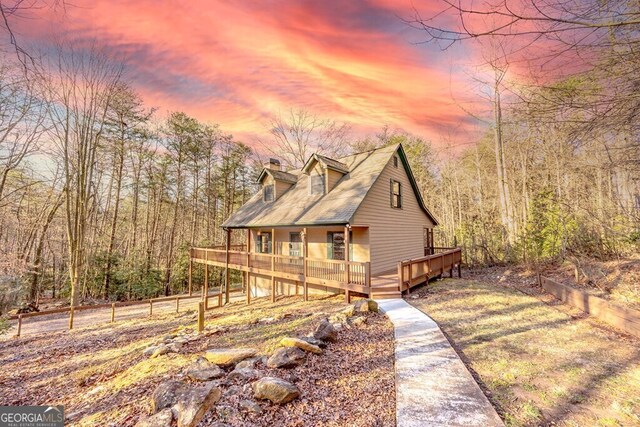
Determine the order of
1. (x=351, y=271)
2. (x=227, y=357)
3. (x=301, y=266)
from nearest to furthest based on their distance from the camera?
(x=227, y=357) → (x=351, y=271) → (x=301, y=266)

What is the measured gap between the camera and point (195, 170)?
25.4 m

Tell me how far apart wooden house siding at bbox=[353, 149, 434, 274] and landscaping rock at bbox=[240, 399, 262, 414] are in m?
8.34

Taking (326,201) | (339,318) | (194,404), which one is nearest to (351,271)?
(339,318)

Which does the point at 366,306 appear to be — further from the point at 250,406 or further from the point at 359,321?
the point at 250,406

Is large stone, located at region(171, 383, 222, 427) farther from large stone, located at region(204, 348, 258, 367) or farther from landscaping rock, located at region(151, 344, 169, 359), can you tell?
landscaping rock, located at region(151, 344, 169, 359)

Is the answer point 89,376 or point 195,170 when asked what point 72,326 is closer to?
point 89,376

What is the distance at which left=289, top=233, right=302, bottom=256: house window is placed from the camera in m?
14.6

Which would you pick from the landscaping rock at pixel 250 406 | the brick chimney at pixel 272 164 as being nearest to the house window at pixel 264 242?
the brick chimney at pixel 272 164

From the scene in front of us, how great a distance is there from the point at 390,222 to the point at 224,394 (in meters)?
11.4

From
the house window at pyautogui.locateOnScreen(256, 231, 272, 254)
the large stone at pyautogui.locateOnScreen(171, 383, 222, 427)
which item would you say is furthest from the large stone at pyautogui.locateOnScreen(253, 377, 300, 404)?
the house window at pyautogui.locateOnScreen(256, 231, 272, 254)

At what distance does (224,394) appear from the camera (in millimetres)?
3607

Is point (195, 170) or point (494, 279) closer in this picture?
point (494, 279)

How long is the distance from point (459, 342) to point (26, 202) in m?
29.4

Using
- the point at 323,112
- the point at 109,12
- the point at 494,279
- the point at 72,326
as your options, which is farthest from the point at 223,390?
the point at 323,112
